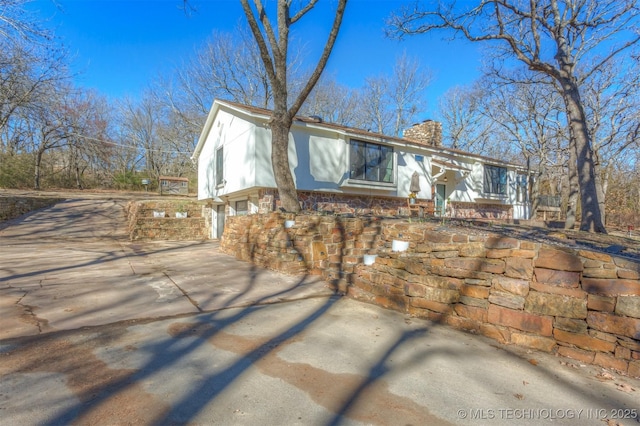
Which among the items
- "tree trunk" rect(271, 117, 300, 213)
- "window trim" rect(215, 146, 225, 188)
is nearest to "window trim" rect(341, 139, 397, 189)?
"tree trunk" rect(271, 117, 300, 213)

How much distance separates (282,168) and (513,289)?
5.88 meters

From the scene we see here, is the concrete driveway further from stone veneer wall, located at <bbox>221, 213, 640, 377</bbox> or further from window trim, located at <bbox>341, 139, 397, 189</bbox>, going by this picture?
window trim, located at <bbox>341, 139, 397, 189</bbox>

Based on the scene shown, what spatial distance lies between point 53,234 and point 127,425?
13.7 meters

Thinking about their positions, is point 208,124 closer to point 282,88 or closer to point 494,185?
point 282,88

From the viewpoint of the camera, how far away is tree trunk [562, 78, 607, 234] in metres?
8.70

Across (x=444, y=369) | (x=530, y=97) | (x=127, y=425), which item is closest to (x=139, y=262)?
(x=127, y=425)

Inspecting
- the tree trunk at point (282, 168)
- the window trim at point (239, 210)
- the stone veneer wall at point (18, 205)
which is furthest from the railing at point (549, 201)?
the stone veneer wall at point (18, 205)

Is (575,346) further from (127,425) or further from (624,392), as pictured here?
(127,425)

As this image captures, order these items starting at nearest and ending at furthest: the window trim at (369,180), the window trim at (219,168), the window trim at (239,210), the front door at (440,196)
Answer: the window trim at (369,180) < the window trim at (239,210) < the window trim at (219,168) < the front door at (440,196)

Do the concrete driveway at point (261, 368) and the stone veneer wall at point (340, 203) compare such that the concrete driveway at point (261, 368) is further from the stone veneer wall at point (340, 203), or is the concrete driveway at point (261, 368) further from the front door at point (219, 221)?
the front door at point (219, 221)

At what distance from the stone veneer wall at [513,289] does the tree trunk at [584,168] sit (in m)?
6.92

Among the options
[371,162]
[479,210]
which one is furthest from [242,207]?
[479,210]

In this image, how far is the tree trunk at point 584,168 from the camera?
8.70 metres

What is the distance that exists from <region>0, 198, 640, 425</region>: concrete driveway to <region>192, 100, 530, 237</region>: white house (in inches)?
261
